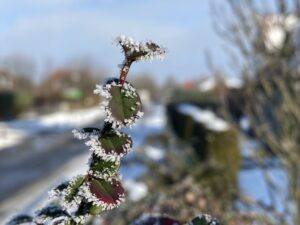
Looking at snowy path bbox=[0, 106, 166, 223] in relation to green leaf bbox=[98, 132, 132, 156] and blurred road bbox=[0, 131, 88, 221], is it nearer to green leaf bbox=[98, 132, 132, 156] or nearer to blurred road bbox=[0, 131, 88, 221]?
blurred road bbox=[0, 131, 88, 221]

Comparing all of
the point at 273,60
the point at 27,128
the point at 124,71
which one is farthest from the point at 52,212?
the point at 27,128

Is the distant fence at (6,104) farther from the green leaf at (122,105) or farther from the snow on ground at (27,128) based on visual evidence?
the green leaf at (122,105)

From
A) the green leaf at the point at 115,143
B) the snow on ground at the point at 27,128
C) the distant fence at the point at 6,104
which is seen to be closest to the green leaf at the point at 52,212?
the green leaf at the point at 115,143

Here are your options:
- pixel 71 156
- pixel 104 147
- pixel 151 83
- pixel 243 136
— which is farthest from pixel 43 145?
pixel 151 83

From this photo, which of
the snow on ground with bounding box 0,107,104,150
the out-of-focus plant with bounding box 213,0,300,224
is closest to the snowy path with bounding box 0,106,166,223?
the snow on ground with bounding box 0,107,104,150

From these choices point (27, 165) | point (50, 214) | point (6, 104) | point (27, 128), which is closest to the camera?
point (50, 214)

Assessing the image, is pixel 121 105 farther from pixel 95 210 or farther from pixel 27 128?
pixel 27 128

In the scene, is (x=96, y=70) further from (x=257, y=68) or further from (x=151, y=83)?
(x=257, y=68)
